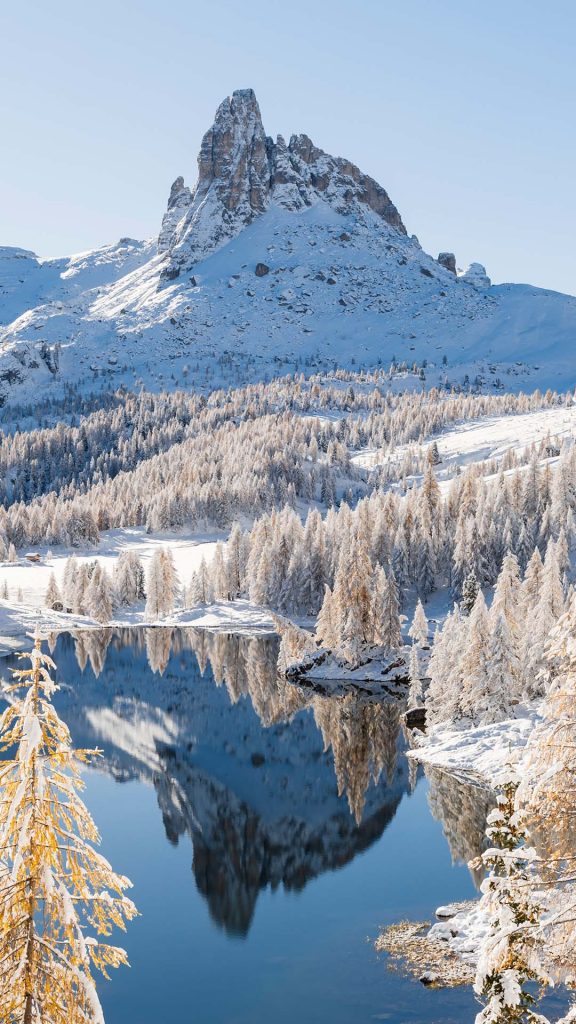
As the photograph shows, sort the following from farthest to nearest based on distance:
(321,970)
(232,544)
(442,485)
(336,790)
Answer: (442,485) → (232,544) → (336,790) → (321,970)

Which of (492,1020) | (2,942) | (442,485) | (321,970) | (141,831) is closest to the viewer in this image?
(2,942)

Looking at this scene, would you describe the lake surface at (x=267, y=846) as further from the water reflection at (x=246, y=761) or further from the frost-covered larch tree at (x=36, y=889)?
the frost-covered larch tree at (x=36, y=889)

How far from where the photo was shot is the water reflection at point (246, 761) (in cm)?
4638

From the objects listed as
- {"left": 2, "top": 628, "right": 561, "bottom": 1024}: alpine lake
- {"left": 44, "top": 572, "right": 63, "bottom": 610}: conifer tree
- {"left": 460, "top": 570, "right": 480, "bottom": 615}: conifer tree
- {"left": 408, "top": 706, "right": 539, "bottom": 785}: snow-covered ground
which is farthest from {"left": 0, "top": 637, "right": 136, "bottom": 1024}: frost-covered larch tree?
{"left": 44, "top": 572, "right": 63, "bottom": 610}: conifer tree

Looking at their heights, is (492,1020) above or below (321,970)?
above

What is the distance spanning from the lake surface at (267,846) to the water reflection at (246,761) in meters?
0.16

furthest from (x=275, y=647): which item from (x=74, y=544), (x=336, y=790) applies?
(x=74, y=544)

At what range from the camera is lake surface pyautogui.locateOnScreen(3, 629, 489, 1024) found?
32.1 m

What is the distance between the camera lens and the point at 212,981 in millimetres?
33625

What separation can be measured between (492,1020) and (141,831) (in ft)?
123

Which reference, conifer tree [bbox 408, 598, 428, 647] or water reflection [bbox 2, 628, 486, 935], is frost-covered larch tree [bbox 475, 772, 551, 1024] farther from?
conifer tree [bbox 408, 598, 428, 647]

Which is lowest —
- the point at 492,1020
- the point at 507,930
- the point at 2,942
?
the point at 492,1020

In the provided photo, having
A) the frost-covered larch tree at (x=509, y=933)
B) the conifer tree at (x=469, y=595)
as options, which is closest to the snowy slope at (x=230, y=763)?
the conifer tree at (x=469, y=595)

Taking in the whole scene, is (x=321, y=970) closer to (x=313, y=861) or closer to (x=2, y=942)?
(x=313, y=861)
